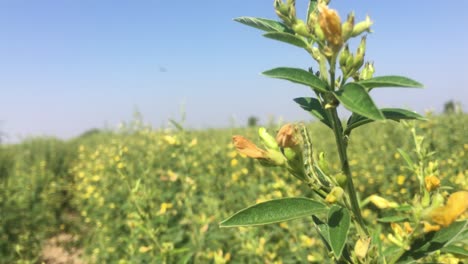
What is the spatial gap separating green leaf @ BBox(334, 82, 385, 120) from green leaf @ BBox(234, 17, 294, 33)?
191mm

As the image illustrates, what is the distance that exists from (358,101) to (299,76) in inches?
3.8

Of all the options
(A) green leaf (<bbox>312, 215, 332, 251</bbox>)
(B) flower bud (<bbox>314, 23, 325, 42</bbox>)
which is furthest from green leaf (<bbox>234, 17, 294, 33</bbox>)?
(A) green leaf (<bbox>312, 215, 332, 251</bbox>)

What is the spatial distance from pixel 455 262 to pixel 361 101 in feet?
1.68

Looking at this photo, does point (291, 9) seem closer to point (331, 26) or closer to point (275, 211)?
point (331, 26)

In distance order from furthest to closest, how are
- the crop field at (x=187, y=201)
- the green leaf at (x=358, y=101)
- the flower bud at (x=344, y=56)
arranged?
1. the crop field at (x=187, y=201)
2. the flower bud at (x=344, y=56)
3. the green leaf at (x=358, y=101)

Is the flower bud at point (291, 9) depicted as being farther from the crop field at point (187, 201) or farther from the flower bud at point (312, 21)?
the crop field at point (187, 201)

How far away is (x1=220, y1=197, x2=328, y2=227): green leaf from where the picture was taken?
21.2 inches

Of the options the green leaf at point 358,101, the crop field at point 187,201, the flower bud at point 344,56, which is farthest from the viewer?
the crop field at point 187,201

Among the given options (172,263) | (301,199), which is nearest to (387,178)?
(172,263)

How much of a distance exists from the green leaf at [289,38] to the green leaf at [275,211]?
0.24 meters

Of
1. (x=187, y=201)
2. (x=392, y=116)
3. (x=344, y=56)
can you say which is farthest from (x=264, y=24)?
(x=187, y=201)

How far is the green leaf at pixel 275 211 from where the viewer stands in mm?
538

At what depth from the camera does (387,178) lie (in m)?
4.32

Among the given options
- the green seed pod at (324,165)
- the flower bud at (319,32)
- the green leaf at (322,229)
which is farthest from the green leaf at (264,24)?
the green leaf at (322,229)
